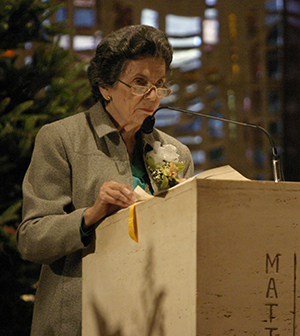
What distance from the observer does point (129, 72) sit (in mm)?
1723

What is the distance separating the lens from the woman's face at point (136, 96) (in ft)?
5.62

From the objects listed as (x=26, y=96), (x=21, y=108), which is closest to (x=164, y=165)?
(x=21, y=108)

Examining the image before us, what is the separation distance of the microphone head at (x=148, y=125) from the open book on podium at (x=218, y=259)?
2.13 ft

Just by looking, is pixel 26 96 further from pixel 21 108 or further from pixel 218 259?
pixel 218 259

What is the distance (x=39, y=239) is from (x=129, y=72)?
693mm

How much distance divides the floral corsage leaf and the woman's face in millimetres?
130

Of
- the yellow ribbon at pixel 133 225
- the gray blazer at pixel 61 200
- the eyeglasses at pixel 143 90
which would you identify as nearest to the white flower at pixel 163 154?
the gray blazer at pixel 61 200

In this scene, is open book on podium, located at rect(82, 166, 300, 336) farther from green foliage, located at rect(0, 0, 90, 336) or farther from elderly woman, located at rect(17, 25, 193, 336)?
green foliage, located at rect(0, 0, 90, 336)

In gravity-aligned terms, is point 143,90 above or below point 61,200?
above

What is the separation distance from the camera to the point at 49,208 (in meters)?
1.53

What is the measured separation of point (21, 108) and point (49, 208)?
3.19 feet

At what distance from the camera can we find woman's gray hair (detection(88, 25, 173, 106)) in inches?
67.1

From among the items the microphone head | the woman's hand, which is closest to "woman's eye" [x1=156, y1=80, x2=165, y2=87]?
the microphone head

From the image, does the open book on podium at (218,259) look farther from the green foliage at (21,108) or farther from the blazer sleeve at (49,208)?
the green foliage at (21,108)
